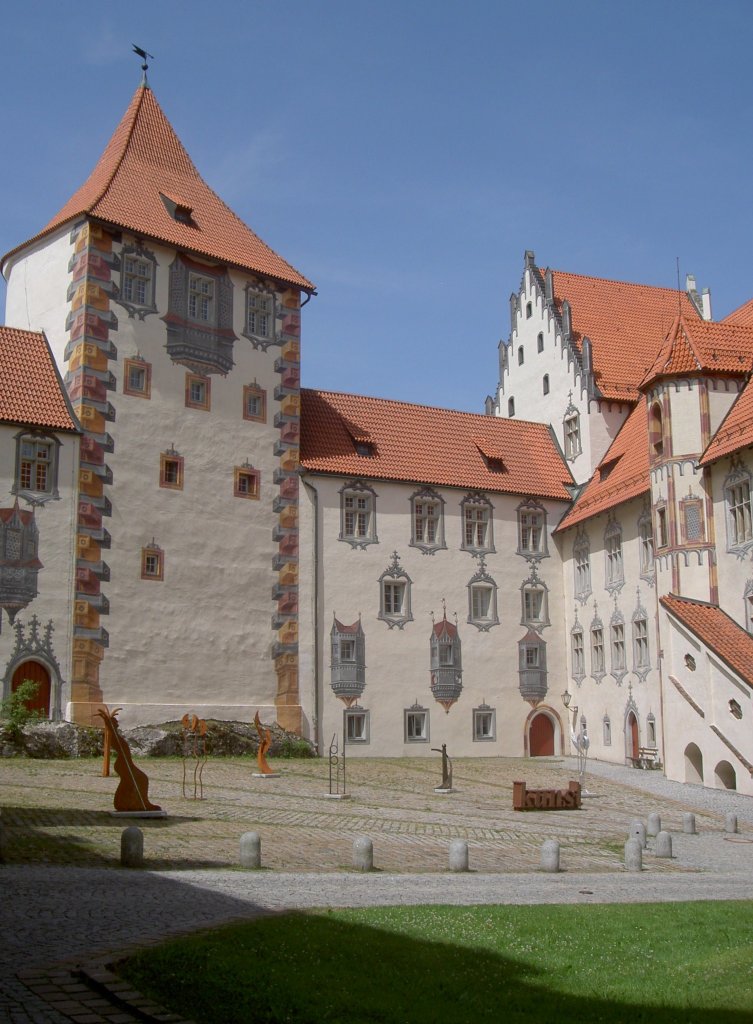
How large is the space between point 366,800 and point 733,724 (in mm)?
10701

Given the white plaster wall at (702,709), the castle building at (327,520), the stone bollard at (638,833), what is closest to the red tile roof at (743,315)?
the castle building at (327,520)

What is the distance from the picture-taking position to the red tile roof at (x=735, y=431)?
30609 millimetres

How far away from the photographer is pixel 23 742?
28984 millimetres

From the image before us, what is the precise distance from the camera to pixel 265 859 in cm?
1540

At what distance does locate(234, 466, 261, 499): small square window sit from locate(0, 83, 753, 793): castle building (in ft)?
0.32

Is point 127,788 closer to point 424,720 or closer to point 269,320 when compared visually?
point 424,720

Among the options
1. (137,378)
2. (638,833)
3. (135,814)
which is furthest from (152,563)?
(638,833)

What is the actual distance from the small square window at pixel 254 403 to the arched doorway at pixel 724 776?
17.8 meters

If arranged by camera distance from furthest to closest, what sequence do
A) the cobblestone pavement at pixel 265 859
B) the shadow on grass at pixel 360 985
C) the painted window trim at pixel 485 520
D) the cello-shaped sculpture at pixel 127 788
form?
the painted window trim at pixel 485 520
the cello-shaped sculpture at pixel 127 788
the cobblestone pavement at pixel 265 859
the shadow on grass at pixel 360 985

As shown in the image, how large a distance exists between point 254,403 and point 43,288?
299 inches

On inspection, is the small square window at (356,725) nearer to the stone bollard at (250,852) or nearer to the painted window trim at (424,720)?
the painted window trim at (424,720)

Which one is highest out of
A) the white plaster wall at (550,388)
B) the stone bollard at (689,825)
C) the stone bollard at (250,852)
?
the white plaster wall at (550,388)

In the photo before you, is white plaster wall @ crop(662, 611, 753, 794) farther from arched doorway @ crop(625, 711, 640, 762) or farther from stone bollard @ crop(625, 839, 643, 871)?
stone bollard @ crop(625, 839, 643, 871)

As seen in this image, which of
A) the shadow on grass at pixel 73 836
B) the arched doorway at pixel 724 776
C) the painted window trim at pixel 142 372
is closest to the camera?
the shadow on grass at pixel 73 836
